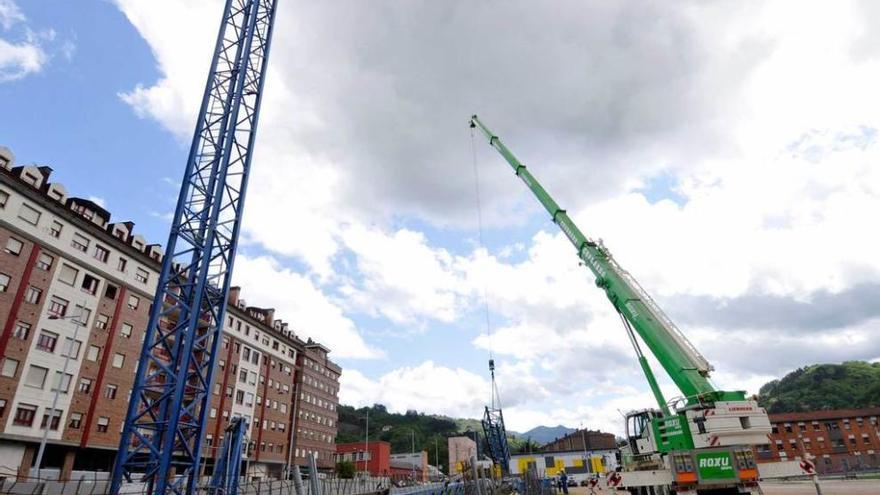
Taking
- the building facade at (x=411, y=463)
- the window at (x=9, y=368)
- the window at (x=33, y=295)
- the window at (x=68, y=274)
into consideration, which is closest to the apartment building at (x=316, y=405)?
the building facade at (x=411, y=463)

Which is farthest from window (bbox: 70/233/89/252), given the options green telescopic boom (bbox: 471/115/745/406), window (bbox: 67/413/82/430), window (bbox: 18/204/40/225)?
green telescopic boom (bbox: 471/115/745/406)

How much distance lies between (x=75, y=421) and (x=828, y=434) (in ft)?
301

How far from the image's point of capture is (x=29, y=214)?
30.6 metres

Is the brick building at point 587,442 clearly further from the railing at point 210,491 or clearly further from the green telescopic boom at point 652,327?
the green telescopic boom at point 652,327

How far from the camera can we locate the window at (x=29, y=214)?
3014 centimetres

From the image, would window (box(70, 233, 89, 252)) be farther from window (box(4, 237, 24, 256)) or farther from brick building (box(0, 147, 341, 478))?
window (box(4, 237, 24, 256))

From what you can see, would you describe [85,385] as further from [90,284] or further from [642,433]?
[642,433]

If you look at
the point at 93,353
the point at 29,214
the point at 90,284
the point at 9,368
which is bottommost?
the point at 9,368

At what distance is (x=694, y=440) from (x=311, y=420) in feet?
206

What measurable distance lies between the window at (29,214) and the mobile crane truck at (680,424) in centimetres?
3449

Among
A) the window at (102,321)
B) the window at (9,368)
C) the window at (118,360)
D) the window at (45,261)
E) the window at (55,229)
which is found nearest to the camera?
the window at (9,368)

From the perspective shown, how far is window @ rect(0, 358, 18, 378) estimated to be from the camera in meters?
28.7

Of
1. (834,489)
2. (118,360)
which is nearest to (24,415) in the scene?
(118,360)

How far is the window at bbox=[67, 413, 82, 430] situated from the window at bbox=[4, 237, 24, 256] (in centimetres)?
1151
